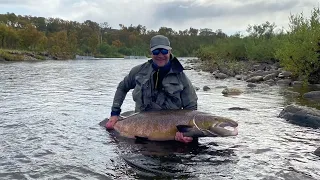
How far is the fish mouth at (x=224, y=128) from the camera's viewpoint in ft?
18.5

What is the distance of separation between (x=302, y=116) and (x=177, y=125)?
163 inches

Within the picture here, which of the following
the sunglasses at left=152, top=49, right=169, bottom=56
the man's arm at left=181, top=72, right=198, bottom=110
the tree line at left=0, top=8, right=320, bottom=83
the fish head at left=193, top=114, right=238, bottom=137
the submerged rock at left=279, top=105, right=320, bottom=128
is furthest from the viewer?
the tree line at left=0, top=8, right=320, bottom=83

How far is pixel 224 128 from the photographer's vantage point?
5.73m

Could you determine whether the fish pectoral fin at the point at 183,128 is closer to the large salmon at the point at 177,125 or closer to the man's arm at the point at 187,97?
the large salmon at the point at 177,125

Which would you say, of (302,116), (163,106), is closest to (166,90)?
(163,106)

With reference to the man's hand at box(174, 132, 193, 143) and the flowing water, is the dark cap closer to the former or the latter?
the man's hand at box(174, 132, 193, 143)

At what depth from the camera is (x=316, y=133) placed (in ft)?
24.2

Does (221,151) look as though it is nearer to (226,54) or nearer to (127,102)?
(127,102)

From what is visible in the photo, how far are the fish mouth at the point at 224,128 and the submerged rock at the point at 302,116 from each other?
3.19 metres

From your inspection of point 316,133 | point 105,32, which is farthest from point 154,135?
point 105,32

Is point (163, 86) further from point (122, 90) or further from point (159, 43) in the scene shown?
point (122, 90)

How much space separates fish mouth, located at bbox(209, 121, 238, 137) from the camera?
5.64 m

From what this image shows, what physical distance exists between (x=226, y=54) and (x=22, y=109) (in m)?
45.0

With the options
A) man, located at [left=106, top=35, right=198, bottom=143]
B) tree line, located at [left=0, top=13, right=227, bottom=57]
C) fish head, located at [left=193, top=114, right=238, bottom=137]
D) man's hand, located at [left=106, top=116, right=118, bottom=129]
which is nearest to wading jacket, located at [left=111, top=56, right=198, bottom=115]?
man, located at [left=106, top=35, right=198, bottom=143]
